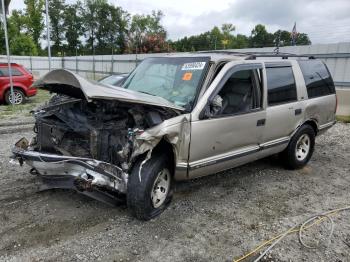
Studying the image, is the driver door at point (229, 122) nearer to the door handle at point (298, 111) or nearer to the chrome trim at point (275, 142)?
the chrome trim at point (275, 142)

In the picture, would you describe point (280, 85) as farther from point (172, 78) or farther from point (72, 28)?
point (72, 28)

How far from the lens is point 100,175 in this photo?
347cm

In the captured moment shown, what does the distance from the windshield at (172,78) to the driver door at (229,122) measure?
0.78ft

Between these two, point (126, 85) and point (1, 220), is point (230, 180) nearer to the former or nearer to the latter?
point (126, 85)

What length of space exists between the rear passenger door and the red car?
976 cm

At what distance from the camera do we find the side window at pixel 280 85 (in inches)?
188

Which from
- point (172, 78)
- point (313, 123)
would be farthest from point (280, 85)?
point (172, 78)

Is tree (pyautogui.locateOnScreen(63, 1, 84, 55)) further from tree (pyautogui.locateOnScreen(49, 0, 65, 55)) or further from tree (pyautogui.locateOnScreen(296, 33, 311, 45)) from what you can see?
tree (pyautogui.locateOnScreen(296, 33, 311, 45))

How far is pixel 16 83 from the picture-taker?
12219 mm

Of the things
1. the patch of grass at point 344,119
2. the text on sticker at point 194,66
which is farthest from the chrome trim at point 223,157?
the patch of grass at point 344,119

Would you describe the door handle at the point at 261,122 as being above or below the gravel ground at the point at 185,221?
above

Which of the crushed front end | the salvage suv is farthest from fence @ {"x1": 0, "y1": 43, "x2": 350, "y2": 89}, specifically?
the crushed front end

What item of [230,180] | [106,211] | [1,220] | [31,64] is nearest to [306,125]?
[230,180]

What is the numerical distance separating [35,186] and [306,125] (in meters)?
4.35
